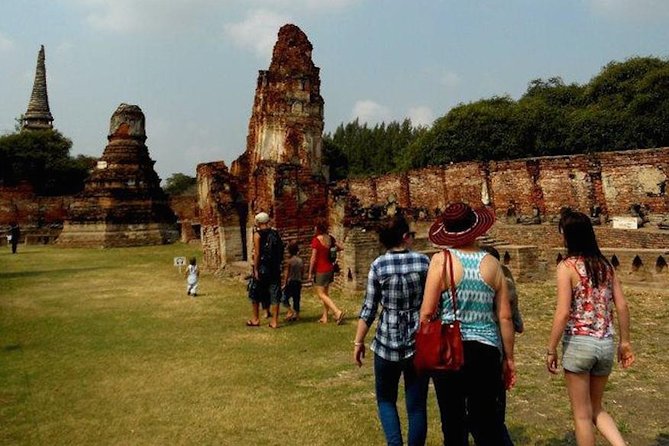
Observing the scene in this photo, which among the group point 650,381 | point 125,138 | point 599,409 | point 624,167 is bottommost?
point 650,381

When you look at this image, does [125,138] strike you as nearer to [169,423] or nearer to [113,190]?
[113,190]

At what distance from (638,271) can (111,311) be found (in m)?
9.97

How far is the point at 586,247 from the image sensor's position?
3367mm

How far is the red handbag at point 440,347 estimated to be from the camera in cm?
304

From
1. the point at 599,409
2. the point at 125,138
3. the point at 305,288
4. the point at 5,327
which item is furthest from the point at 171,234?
the point at 599,409

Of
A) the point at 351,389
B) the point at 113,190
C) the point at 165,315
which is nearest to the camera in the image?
the point at 351,389

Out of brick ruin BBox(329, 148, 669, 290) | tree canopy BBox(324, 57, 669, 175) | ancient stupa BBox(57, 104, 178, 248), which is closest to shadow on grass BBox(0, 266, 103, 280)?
brick ruin BBox(329, 148, 669, 290)

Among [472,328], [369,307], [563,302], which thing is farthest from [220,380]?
[563,302]

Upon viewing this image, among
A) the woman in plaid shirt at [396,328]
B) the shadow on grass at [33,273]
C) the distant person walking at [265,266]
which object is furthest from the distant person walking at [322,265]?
the shadow on grass at [33,273]

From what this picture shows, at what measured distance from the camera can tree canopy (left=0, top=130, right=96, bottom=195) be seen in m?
41.9

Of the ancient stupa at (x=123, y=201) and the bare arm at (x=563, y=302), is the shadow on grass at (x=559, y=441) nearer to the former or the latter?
the bare arm at (x=563, y=302)

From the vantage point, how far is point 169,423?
14.9 ft

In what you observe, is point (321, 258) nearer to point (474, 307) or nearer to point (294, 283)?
point (294, 283)

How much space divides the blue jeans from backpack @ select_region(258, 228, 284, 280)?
4.43m
